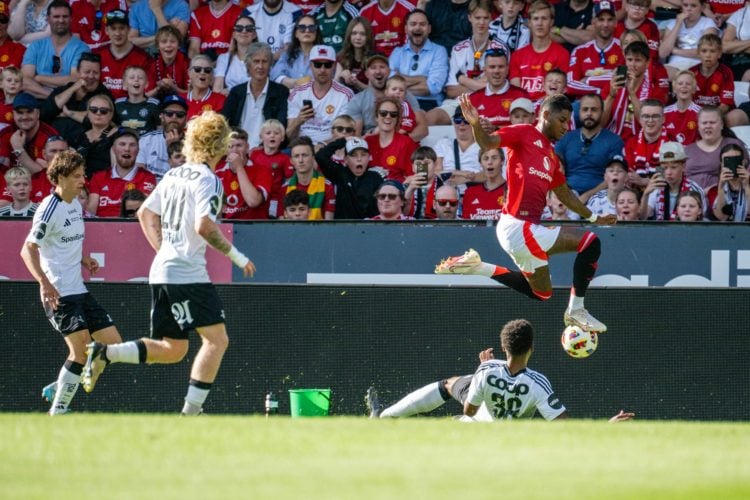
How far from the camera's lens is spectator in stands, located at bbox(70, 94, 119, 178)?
636 inches

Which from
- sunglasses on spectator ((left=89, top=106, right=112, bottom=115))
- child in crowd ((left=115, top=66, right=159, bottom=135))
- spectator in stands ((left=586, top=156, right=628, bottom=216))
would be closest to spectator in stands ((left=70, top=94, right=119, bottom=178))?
sunglasses on spectator ((left=89, top=106, right=112, bottom=115))

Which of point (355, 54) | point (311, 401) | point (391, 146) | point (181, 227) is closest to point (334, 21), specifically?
point (355, 54)

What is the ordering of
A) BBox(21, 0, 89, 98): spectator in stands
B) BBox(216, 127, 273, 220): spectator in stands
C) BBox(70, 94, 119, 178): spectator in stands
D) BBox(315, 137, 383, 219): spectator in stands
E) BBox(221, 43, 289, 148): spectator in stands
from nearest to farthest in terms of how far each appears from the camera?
BBox(315, 137, 383, 219): spectator in stands, BBox(216, 127, 273, 220): spectator in stands, BBox(70, 94, 119, 178): spectator in stands, BBox(221, 43, 289, 148): spectator in stands, BBox(21, 0, 89, 98): spectator in stands

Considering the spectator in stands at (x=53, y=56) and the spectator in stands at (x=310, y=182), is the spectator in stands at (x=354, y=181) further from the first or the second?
the spectator in stands at (x=53, y=56)

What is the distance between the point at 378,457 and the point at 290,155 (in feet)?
27.3

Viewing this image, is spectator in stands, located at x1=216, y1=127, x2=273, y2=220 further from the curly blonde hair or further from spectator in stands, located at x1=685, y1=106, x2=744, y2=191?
the curly blonde hair

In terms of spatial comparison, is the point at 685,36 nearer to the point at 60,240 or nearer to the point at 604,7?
the point at 604,7

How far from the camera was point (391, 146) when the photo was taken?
15562 millimetres

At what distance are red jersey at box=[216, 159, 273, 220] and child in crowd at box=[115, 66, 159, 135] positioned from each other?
6.46ft

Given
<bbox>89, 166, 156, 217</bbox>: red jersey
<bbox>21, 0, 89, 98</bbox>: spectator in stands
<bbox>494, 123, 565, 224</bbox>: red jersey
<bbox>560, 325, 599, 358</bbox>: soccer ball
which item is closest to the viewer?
<bbox>494, 123, 565, 224</bbox>: red jersey

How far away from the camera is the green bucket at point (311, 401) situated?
12844 mm

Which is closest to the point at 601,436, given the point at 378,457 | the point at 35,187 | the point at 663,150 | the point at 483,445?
the point at 483,445

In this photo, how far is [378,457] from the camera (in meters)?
7.64

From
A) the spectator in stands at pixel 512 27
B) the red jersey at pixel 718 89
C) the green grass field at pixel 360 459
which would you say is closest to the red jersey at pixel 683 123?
the red jersey at pixel 718 89
